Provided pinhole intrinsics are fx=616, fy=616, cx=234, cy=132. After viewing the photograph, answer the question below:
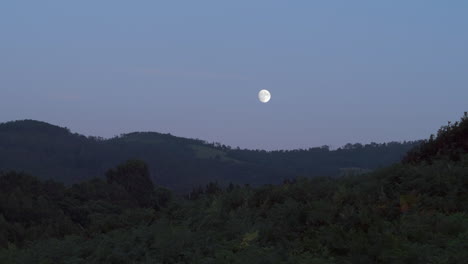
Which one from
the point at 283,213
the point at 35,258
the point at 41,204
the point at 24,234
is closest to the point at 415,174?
the point at 283,213

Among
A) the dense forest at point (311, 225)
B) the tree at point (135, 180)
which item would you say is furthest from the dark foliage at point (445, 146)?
the tree at point (135, 180)

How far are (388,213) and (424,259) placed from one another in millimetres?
2684

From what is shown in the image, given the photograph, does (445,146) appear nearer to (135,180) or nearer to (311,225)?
(311,225)

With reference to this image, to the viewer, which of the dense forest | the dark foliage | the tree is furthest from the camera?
the tree

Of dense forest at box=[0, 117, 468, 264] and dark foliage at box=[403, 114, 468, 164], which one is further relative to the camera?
dark foliage at box=[403, 114, 468, 164]

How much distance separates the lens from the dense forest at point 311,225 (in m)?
9.14

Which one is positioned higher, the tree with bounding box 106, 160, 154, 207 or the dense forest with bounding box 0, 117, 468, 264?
the tree with bounding box 106, 160, 154, 207

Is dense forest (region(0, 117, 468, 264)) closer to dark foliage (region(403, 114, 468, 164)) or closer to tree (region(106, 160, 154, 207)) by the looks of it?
dark foliage (region(403, 114, 468, 164))

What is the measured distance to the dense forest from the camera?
9141 millimetres

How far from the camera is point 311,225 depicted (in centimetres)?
1117

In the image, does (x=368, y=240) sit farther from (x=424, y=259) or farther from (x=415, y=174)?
(x=415, y=174)

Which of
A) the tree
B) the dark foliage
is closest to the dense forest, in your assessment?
the dark foliage

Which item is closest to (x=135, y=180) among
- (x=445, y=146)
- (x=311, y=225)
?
(x=445, y=146)

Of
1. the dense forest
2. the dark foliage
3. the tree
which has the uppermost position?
the tree
